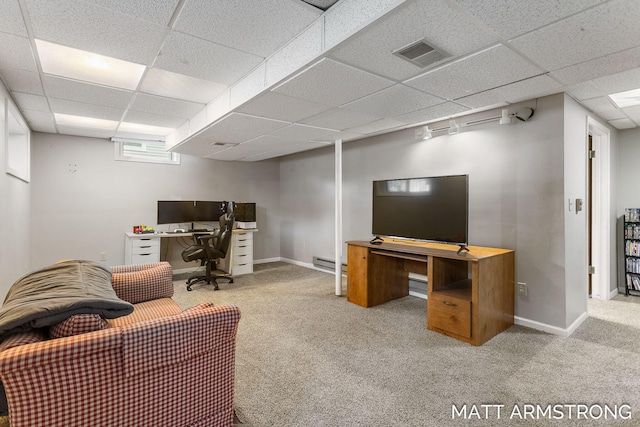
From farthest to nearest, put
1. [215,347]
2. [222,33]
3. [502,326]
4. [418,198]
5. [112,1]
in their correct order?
1. [418,198]
2. [502,326]
3. [222,33]
4. [112,1]
5. [215,347]

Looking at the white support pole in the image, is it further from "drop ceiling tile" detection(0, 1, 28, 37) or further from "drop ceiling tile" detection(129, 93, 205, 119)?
"drop ceiling tile" detection(0, 1, 28, 37)

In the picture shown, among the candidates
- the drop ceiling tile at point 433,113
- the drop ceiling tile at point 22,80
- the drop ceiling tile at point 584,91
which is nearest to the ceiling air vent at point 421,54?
the drop ceiling tile at point 433,113

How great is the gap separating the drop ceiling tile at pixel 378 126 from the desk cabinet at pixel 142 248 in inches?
137

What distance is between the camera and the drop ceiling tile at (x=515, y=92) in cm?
251

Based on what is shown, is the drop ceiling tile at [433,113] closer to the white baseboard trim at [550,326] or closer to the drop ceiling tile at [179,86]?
the drop ceiling tile at [179,86]

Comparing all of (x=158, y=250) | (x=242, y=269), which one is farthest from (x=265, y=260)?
(x=158, y=250)

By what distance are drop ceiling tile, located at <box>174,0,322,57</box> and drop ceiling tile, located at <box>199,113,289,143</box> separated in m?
1.12

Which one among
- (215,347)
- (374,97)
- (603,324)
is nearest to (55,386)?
(215,347)

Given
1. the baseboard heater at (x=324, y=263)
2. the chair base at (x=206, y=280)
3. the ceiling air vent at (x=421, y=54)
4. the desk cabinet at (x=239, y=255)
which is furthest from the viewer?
the baseboard heater at (x=324, y=263)

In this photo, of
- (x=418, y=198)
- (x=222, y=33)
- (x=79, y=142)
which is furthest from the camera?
(x=79, y=142)

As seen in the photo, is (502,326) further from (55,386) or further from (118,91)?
(118,91)

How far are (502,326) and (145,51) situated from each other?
3.84m

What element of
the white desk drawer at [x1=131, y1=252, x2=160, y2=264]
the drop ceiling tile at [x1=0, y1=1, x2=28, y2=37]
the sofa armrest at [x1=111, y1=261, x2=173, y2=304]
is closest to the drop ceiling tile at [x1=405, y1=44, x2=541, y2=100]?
the drop ceiling tile at [x1=0, y1=1, x2=28, y2=37]

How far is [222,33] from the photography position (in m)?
2.08
